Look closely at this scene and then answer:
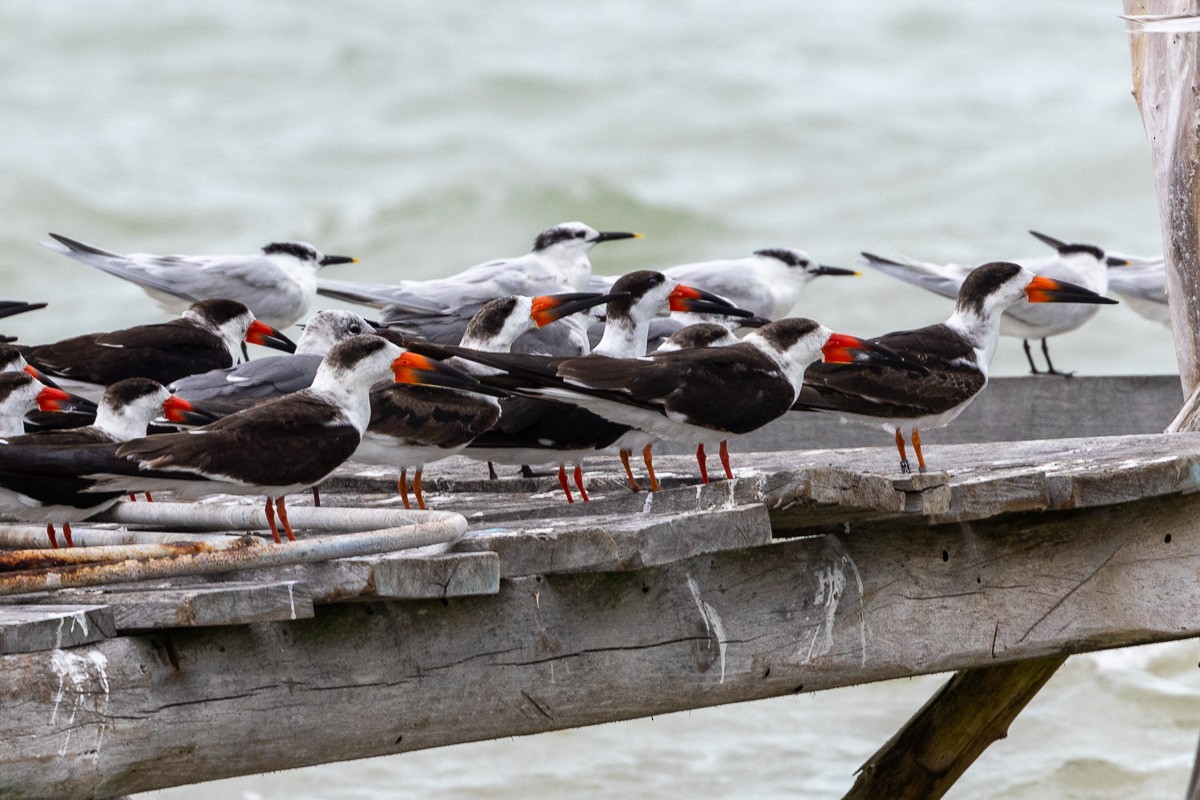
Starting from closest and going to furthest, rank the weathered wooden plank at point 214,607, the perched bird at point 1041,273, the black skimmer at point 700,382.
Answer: the weathered wooden plank at point 214,607
the black skimmer at point 700,382
the perched bird at point 1041,273

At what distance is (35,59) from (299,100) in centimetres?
448

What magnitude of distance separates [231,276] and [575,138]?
18246 millimetres

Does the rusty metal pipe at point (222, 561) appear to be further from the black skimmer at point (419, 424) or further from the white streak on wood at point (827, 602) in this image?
the white streak on wood at point (827, 602)

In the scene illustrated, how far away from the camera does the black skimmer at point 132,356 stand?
643 cm

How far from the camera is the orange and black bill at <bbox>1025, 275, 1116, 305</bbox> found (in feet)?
20.2

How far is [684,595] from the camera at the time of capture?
4441mm

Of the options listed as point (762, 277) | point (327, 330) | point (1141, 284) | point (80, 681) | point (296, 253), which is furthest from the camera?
point (1141, 284)

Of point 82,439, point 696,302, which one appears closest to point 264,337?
point 696,302

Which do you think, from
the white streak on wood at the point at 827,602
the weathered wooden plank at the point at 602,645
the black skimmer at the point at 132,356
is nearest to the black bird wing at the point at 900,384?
the weathered wooden plank at the point at 602,645

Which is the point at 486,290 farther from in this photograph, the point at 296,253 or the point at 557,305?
the point at 557,305

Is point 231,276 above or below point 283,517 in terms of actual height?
above

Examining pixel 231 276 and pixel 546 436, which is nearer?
pixel 546 436

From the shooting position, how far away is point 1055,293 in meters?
6.21

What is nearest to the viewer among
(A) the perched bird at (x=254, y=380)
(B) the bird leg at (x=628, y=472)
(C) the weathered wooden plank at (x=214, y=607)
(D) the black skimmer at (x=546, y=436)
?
(C) the weathered wooden plank at (x=214, y=607)
